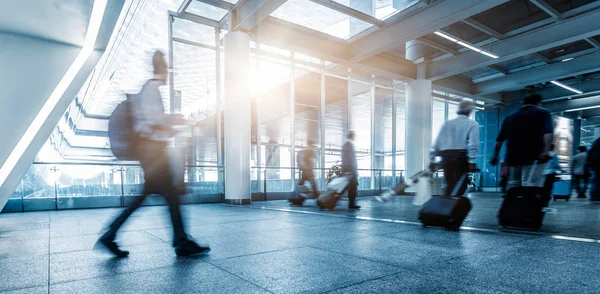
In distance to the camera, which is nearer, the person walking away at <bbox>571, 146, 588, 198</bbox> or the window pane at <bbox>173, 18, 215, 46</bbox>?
the person walking away at <bbox>571, 146, 588, 198</bbox>

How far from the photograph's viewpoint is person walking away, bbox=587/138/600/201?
307 inches

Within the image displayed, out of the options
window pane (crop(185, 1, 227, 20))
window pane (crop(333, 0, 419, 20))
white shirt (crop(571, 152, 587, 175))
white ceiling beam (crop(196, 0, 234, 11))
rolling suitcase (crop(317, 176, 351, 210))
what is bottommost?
rolling suitcase (crop(317, 176, 351, 210))

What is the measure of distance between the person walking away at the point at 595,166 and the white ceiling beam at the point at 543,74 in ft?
19.3

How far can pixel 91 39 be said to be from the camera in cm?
549

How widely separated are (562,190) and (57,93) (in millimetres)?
13087

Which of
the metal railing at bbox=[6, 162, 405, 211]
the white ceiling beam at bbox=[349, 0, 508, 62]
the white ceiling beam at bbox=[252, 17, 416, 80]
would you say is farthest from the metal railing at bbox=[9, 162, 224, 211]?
the white ceiling beam at bbox=[349, 0, 508, 62]

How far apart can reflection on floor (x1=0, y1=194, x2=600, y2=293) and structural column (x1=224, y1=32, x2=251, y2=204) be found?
4.36m

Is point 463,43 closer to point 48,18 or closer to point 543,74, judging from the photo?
point 543,74

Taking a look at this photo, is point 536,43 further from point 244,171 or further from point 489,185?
point 489,185

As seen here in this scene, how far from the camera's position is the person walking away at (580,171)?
994cm

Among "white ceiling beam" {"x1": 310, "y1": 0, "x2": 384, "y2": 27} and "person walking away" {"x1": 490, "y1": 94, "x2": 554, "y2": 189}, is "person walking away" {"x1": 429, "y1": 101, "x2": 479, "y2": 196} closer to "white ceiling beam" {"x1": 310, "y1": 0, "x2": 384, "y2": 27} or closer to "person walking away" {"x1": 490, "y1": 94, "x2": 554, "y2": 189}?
"person walking away" {"x1": 490, "y1": 94, "x2": 554, "y2": 189}

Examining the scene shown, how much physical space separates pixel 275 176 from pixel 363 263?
9.00 meters

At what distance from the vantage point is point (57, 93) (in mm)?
5996

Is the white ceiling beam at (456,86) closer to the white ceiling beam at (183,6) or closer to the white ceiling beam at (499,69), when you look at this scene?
the white ceiling beam at (499,69)
